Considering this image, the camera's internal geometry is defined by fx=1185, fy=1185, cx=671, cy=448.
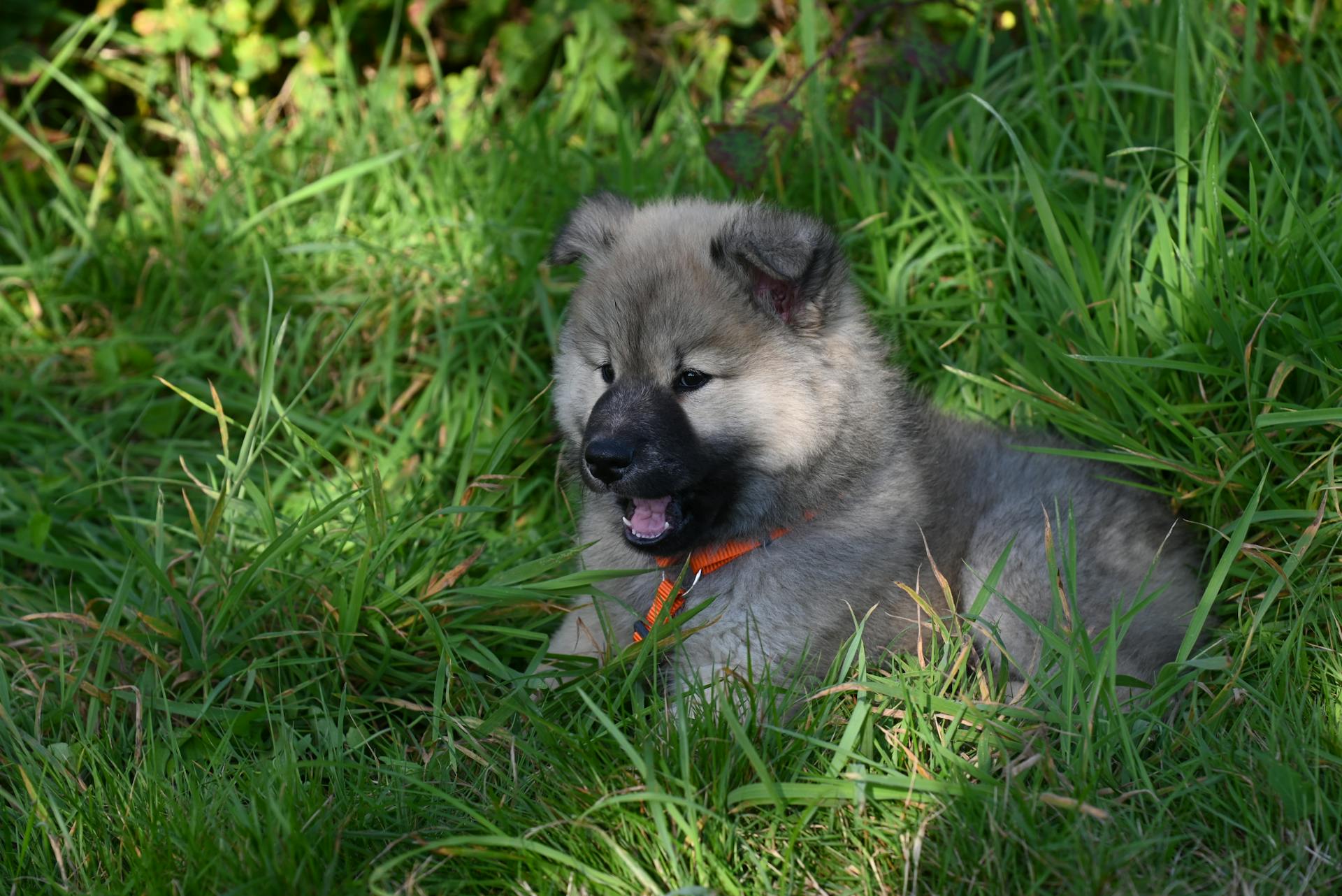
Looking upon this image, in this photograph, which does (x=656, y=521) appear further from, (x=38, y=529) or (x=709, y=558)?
(x=38, y=529)

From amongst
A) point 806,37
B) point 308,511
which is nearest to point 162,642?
point 308,511

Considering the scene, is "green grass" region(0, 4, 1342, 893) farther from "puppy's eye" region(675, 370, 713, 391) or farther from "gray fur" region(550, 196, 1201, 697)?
"puppy's eye" region(675, 370, 713, 391)

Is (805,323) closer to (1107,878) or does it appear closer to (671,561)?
(671,561)

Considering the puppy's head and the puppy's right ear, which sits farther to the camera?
the puppy's right ear

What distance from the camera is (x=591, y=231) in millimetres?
3123

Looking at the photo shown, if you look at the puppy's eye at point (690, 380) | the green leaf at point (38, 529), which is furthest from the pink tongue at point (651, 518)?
the green leaf at point (38, 529)

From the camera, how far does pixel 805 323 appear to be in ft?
9.15

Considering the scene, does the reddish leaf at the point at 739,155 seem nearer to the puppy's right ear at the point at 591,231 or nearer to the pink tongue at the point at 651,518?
the puppy's right ear at the point at 591,231

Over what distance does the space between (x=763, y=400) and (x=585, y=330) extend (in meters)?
0.51

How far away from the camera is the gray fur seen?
2.71m

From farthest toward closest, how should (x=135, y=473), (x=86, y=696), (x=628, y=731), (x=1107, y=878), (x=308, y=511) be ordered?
(x=135, y=473)
(x=308, y=511)
(x=86, y=696)
(x=628, y=731)
(x=1107, y=878)

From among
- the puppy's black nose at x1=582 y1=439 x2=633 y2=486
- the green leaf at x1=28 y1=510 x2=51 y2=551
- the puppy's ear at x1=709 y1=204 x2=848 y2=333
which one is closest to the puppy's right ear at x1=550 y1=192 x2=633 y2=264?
the puppy's ear at x1=709 y1=204 x2=848 y2=333

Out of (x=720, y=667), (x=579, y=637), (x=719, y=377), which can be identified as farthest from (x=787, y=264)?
(x=579, y=637)

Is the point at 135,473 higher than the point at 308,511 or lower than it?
lower
